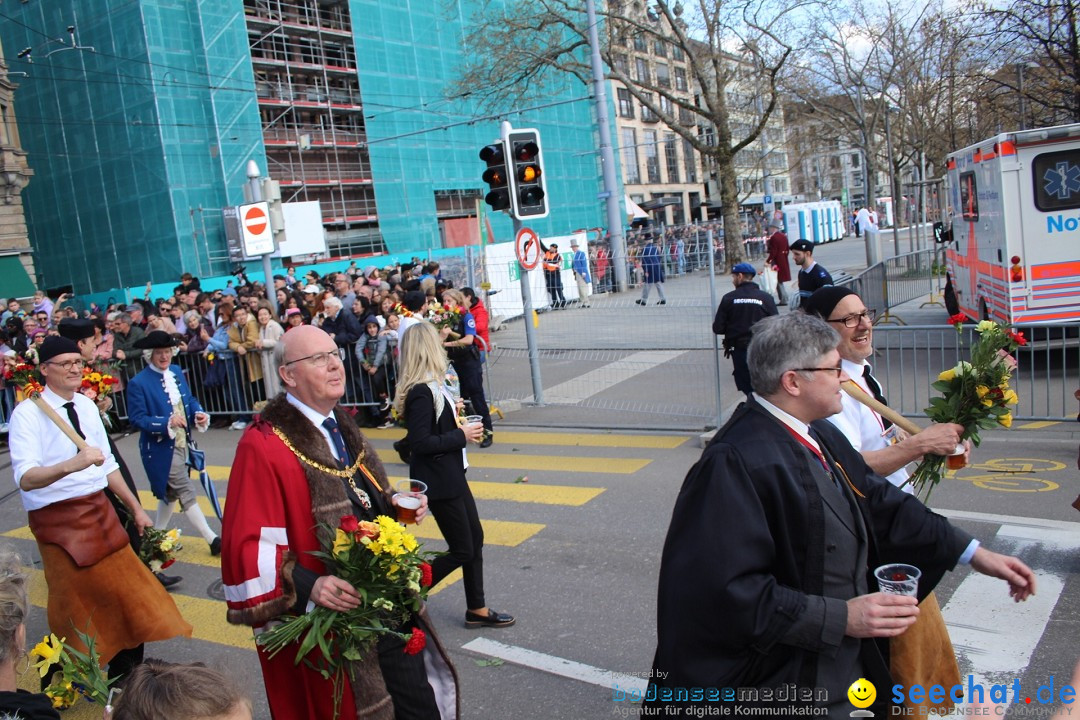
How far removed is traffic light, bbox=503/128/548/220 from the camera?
11930 millimetres

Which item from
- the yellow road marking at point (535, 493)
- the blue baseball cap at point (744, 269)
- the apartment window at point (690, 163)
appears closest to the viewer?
the yellow road marking at point (535, 493)

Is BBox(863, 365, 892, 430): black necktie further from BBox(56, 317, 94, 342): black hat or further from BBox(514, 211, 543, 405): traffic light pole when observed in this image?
BBox(514, 211, 543, 405): traffic light pole

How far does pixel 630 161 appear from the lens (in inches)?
2712

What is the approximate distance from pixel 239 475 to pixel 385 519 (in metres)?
0.60

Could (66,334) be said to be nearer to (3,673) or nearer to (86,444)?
(86,444)

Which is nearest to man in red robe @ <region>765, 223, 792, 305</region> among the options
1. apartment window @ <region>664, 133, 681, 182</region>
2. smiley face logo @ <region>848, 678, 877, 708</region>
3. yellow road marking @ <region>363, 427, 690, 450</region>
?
yellow road marking @ <region>363, 427, 690, 450</region>

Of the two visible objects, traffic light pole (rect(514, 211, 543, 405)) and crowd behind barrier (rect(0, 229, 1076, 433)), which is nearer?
crowd behind barrier (rect(0, 229, 1076, 433))

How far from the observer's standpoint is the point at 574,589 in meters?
5.98

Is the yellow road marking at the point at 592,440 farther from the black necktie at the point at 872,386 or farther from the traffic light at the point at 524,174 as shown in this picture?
the black necktie at the point at 872,386

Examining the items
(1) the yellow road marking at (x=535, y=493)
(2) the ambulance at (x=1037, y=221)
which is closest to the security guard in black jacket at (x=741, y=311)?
(1) the yellow road marking at (x=535, y=493)

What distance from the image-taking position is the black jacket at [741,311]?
947 centimetres

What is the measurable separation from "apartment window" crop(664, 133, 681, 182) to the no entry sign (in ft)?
205

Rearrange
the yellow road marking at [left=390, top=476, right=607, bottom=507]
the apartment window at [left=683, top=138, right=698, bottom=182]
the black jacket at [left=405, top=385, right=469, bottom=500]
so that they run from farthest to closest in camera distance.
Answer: the apartment window at [left=683, top=138, right=698, bottom=182], the yellow road marking at [left=390, top=476, right=607, bottom=507], the black jacket at [left=405, top=385, right=469, bottom=500]

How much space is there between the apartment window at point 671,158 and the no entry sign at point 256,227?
2463 inches
